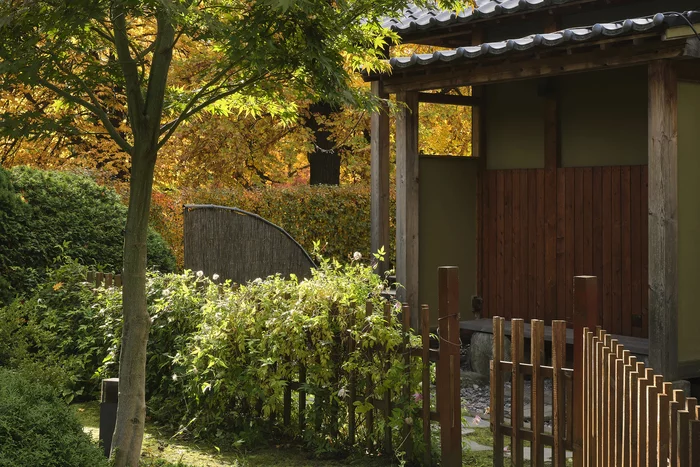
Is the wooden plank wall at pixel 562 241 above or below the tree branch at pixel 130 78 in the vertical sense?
below

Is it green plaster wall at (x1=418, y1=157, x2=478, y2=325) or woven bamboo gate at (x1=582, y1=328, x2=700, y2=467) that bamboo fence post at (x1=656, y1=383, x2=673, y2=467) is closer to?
woven bamboo gate at (x1=582, y1=328, x2=700, y2=467)

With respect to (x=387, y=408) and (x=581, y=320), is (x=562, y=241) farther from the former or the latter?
(x=581, y=320)

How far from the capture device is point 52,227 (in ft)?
32.0

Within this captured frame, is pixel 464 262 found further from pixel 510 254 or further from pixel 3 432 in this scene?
pixel 3 432

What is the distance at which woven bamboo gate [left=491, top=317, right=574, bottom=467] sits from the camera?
18.9ft

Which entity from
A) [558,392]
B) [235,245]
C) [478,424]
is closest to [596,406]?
[558,392]

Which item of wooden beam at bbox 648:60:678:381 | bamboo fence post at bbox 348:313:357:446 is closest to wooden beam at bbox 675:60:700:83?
wooden beam at bbox 648:60:678:381

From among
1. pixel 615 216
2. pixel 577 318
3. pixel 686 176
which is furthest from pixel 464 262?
pixel 577 318

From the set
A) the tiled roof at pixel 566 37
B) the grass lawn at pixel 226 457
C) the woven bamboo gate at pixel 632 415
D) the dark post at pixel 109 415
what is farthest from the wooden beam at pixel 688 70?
the dark post at pixel 109 415

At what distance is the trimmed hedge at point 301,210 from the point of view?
50.4ft

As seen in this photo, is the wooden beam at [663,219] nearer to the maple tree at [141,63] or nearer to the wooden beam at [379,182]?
the maple tree at [141,63]

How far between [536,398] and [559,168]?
5.18 metres

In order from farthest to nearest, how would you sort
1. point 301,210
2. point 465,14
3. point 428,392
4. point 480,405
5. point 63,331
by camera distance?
point 301,210 → point 465,14 → point 480,405 → point 63,331 → point 428,392

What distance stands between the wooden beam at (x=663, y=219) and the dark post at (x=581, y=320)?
2733mm
